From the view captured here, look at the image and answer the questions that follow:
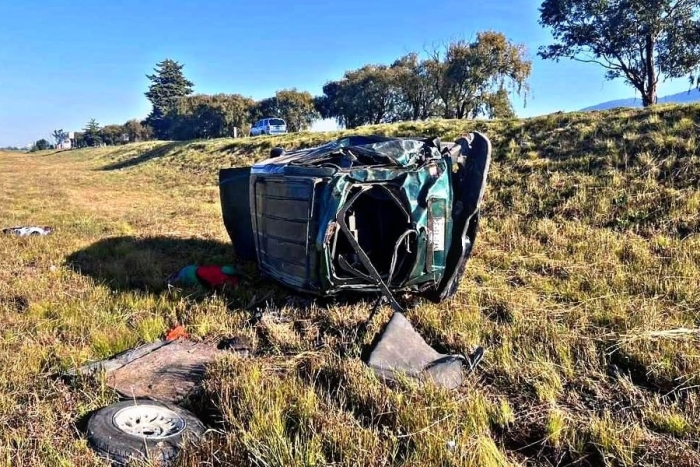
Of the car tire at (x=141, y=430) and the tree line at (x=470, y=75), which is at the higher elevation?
the tree line at (x=470, y=75)

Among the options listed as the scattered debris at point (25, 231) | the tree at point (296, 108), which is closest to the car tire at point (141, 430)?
the scattered debris at point (25, 231)

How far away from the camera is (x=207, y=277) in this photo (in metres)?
4.92

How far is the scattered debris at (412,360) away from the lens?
291 centimetres

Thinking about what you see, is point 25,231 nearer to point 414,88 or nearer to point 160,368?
point 160,368

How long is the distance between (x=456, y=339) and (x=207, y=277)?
8.72 ft

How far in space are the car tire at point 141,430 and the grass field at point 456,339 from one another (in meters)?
0.10

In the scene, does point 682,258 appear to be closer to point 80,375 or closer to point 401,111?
point 80,375

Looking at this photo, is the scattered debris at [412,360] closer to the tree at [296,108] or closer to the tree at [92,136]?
the tree at [296,108]

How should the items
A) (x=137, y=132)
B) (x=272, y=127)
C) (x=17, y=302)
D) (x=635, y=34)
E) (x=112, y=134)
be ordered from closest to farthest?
(x=17, y=302), (x=635, y=34), (x=272, y=127), (x=137, y=132), (x=112, y=134)

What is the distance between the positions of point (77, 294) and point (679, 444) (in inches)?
186

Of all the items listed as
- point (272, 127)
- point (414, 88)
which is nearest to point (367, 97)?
point (414, 88)

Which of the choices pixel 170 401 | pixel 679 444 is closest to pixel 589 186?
pixel 679 444

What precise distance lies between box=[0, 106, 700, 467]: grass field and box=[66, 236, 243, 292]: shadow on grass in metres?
0.04

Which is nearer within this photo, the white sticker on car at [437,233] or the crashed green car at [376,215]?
the crashed green car at [376,215]
